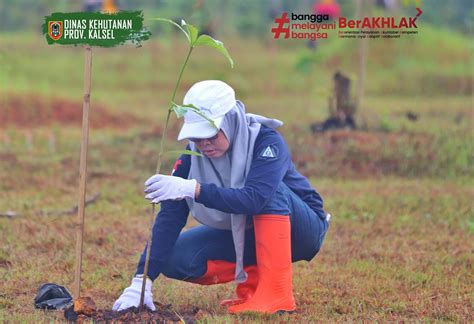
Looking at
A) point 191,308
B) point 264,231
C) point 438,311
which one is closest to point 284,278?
point 264,231

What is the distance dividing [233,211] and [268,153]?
11.8 inches

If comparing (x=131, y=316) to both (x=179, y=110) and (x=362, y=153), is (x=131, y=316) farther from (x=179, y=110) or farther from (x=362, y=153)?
(x=362, y=153)

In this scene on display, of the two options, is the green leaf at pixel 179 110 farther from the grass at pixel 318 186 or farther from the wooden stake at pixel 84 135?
the grass at pixel 318 186

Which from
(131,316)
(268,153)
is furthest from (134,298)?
(268,153)

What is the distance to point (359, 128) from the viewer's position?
8.88 metres

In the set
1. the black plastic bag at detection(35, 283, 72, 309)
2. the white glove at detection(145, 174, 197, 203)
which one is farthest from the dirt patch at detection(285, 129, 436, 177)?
the white glove at detection(145, 174, 197, 203)

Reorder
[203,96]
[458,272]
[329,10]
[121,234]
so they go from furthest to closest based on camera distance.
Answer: [329,10] → [121,234] → [458,272] → [203,96]

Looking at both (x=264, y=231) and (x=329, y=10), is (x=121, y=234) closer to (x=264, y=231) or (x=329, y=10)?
(x=264, y=231)

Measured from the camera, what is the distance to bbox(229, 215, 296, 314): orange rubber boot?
3.73m

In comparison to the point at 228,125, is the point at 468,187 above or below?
below

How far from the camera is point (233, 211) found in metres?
3.60

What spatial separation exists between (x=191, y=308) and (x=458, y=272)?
1600mm

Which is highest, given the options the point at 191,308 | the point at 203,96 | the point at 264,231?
the point at 203,96

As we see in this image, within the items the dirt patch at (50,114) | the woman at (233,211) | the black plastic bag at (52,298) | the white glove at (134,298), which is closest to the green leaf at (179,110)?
the woman at (233,211)
